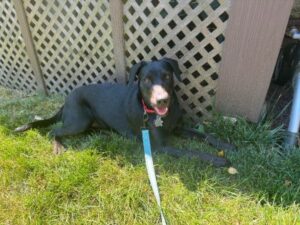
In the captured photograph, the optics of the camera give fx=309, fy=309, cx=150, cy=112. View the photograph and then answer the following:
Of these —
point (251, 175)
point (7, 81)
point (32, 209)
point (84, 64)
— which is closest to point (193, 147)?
point (251, 175)

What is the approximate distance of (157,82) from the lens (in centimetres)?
247

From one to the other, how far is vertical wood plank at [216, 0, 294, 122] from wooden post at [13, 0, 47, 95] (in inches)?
94.1

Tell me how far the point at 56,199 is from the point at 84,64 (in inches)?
67.8

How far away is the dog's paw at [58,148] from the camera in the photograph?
290 cm

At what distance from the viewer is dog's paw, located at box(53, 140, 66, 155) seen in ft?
9.53

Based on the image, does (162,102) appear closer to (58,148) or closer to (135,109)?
(135,109)

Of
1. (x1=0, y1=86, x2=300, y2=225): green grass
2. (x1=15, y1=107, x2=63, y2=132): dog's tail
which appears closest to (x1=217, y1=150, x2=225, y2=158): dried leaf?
(x1=0, y1=86, x2=300, y2=225): green grass

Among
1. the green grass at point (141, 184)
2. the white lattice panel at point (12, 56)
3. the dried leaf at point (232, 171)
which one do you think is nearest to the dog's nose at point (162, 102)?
the green grass at point (141, 184)

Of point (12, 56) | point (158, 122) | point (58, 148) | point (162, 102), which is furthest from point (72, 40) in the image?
point (162, 102)

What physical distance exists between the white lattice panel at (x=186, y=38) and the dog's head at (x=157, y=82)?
1.02 feet

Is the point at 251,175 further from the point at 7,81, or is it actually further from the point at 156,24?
the point at 7,81

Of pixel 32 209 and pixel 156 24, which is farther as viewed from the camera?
pixel 156 24

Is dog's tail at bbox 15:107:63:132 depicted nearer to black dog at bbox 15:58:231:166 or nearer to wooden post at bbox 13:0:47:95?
black dog at bbox 15:58:231:166

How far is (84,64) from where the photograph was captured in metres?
3.62
